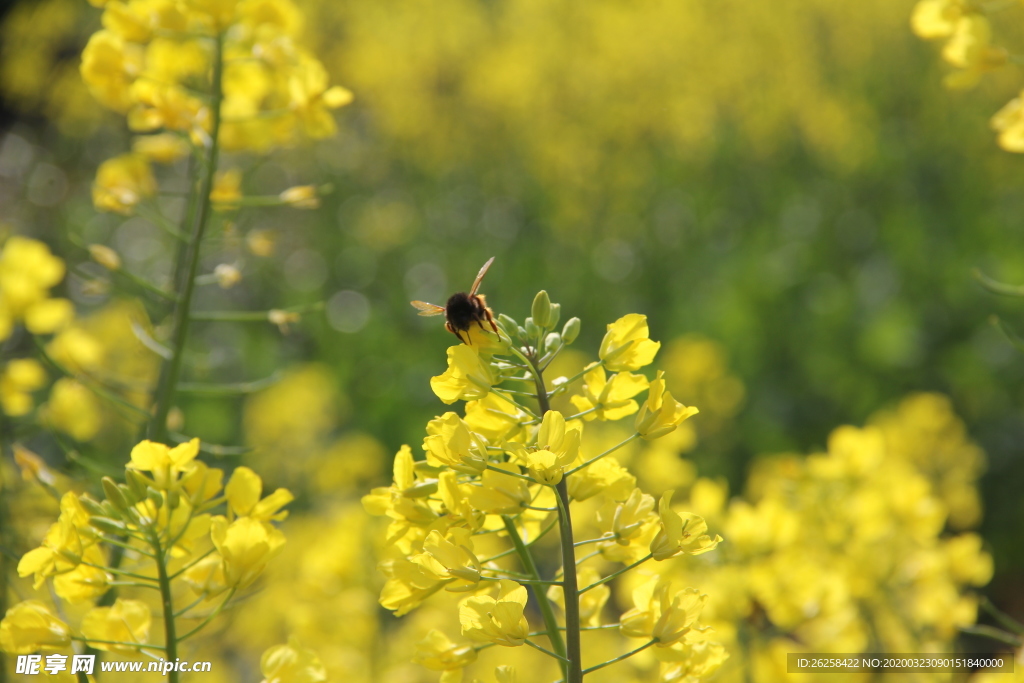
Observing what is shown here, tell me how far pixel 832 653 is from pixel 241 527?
4.22ft

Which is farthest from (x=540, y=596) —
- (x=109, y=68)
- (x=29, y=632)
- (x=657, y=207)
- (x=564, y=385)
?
(x=657, y=207)

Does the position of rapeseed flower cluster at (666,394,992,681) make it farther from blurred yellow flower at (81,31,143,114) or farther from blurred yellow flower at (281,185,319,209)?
blurred yellow flower at (81,31,143,114)

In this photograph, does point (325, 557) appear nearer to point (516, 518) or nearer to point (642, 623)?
point (516, 518)

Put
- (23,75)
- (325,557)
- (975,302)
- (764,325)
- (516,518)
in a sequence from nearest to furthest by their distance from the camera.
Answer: (516,518) → (325,557) → (975,302) → (764,325) → (23,75)

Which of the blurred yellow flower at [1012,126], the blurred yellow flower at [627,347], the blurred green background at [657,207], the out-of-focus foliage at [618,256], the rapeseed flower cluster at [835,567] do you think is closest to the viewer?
the blurred yellow flower at [627,347]

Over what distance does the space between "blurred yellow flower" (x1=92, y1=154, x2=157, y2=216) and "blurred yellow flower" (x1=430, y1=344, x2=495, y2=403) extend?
1107 mm

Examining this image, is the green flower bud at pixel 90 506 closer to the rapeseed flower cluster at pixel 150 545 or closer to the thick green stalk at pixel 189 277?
the rapeseed flower cluster at pixel 150 545

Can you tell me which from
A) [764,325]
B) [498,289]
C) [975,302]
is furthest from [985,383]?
[498,289]

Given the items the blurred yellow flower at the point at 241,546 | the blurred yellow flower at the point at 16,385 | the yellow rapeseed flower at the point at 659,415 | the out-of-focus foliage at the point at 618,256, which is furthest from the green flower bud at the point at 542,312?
the blurred yellow flower at the point at 16,385

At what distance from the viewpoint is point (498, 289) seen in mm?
6090

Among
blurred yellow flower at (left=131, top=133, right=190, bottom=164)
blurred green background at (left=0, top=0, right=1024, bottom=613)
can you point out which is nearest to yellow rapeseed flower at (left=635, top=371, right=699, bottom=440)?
blurred yellow flower at (left=131, top=133, right=190, bottom=164)

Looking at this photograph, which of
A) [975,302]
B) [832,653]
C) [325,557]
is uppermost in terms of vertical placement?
[975,302]

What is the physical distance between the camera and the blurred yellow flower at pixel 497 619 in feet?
2.84

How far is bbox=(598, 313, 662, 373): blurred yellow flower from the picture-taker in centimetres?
97
